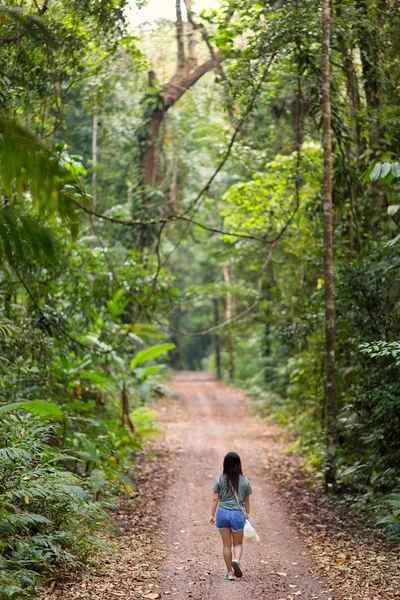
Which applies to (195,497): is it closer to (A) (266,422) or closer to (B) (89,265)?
(B) (89,265)

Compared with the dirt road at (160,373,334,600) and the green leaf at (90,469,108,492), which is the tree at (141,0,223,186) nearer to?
the dirt road at (160,373,334,600)

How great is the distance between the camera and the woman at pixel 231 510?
6.71 meters

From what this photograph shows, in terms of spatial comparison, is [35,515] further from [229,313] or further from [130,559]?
[229,313]

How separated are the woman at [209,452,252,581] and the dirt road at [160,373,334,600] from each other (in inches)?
10.0

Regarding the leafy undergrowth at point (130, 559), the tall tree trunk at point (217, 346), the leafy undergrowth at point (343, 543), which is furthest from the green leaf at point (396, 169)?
the tall tree trunk at point (217, 346)

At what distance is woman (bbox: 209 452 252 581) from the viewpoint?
6711 millimetres

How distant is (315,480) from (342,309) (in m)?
3.53

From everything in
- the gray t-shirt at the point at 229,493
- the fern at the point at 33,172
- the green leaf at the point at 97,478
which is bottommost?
the green leaf at the point at 97,478

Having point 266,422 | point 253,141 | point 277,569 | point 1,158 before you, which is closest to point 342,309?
point 277,569

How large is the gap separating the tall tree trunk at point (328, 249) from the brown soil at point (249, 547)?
0.88 meters

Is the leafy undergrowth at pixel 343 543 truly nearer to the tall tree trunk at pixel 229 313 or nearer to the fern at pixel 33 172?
the fern at pixel 33 172

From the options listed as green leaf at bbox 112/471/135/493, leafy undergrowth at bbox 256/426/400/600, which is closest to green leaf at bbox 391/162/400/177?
leafy undergrowth at bbox 256/426/400/600

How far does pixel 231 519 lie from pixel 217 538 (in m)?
2.13

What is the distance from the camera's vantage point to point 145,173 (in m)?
19.9
